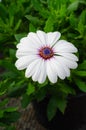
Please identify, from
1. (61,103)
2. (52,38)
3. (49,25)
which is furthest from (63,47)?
(61,103)

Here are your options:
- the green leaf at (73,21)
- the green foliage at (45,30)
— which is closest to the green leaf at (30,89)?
the green foliage at (45,30)

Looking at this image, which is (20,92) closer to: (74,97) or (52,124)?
(74,97)

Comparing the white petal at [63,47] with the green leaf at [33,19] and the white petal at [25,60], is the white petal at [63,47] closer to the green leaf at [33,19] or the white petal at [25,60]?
the white petal at [25,60]

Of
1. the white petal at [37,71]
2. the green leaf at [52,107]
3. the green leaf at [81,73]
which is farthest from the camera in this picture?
the green leaf at [52,107]

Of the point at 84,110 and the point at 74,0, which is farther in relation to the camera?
the point at 84,110

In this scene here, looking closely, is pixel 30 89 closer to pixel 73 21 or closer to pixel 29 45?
pixel 29 45

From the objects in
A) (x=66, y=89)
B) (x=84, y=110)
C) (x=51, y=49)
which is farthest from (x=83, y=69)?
(x=84, y=110)

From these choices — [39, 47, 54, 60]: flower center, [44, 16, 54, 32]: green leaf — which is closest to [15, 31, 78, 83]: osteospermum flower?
[39, 47, 54, 60]: flower center

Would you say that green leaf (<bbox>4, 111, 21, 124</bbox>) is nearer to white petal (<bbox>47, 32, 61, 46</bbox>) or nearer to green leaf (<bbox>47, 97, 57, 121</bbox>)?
green leaf (<bbox>47, 97, 57, 121</bbox>)
